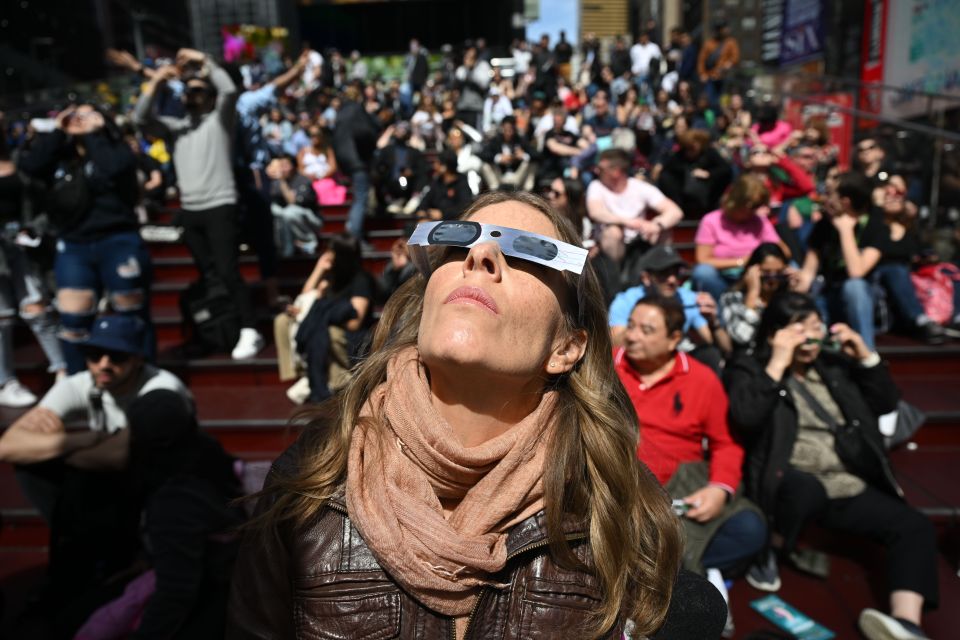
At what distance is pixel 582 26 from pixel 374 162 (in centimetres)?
4774

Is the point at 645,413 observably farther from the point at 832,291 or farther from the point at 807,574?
the point at 832,291

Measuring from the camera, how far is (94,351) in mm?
3645

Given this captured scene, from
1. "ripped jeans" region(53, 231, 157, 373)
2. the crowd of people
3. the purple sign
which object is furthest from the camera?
the purple sign

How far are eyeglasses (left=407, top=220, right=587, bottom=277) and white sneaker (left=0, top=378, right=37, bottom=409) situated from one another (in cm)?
531

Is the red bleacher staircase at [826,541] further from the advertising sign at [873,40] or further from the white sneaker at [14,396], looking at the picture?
the advertising sign at [873,40]

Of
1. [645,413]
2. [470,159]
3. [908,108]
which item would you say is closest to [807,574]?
[645,413]

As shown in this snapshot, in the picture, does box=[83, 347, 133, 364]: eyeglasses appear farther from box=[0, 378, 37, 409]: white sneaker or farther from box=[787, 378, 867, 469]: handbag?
box=[787, 378, 867, 469]: handbag

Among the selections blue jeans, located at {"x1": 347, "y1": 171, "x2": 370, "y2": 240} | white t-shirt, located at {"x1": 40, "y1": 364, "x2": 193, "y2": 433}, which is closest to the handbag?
white t-shirt, located at {"x1": 40, "y1": 364, "x2": 193, "y2": 433}

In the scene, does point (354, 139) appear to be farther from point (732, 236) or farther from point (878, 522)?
point (878, 522)

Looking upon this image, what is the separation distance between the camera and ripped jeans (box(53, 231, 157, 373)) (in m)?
4.75

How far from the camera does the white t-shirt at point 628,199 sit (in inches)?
227

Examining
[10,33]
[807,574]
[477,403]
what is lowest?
[807,574]

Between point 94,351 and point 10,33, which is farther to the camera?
point 10,33

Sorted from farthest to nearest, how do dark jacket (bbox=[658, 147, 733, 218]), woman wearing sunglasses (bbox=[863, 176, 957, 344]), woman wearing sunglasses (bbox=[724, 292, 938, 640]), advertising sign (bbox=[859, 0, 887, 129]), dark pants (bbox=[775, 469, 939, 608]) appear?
advertising sign (bbox=[859, 0, 887, 129]) → dark jacket (bbox=[658, 147, 733, 218]) → woman wearing sunglasses (bbox=[863, 176, 957, 344]) → woman wearing sunglasses (bbox=[724, 292, 938, 640]) → dark pants (bbox=[775, 469, 939, 608])
